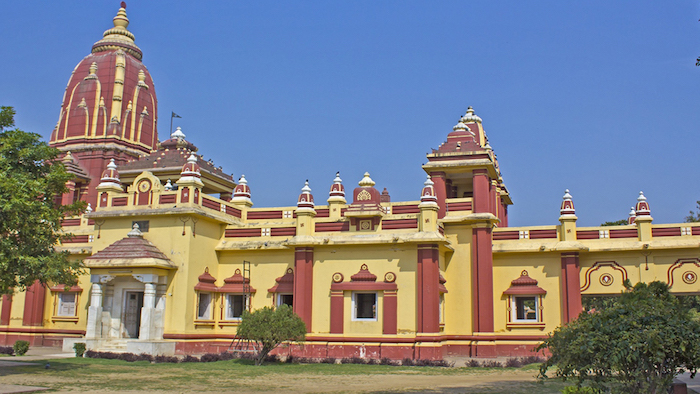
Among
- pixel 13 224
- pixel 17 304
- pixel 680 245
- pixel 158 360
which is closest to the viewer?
pixel 13 224

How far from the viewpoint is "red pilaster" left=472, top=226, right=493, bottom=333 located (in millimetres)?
25141

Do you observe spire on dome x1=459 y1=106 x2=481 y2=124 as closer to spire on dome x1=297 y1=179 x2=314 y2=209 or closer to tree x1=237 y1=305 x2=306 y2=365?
spire on dome x1=297 y1=179 x2=314 y2=209

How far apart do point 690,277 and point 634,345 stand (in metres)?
17.6

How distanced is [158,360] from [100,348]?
108 inches

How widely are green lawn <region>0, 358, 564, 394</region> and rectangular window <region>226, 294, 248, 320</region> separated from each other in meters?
3.82

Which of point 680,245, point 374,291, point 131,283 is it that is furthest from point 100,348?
point 680,245

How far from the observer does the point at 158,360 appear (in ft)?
75.0

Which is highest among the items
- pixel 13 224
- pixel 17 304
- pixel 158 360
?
pixel 13 224

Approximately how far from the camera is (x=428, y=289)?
2316 centimetres

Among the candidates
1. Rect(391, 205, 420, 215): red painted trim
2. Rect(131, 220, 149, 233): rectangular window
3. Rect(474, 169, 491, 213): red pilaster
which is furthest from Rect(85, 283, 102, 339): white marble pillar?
Rect(474, 169, 491, 213): red pilaster

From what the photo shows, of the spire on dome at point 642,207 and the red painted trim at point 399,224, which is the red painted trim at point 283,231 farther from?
the spire on dome at point 642,207

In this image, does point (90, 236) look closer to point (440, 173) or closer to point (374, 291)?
point (374, 291)

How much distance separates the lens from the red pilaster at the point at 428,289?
2312 cm

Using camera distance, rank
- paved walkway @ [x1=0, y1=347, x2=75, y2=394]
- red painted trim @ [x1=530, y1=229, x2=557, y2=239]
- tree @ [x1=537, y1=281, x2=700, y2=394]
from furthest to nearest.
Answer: red painted trim @ [x1=530, y1=229, x2=557, y2=239] < paved walkway @ [x1=0, y1=347, x2=75, y2=394] < tree @ [x1=537, y1=281, x2=700, y2=394]
